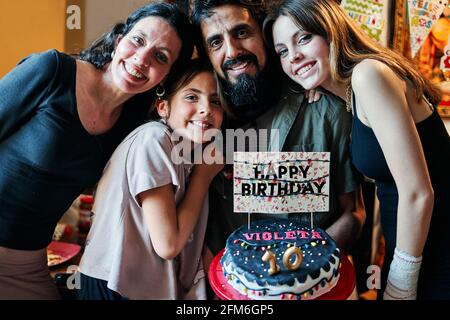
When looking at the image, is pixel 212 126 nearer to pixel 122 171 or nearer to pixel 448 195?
pixel 122 171

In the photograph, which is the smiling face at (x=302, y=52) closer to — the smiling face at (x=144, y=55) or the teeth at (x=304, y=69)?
the teeth at (x=304, y=69)

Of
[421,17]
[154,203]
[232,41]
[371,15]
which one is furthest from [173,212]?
[421,17]

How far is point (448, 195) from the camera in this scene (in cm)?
91

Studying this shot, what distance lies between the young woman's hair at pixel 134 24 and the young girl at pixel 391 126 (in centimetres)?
19

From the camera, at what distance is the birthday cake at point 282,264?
0.79 metres

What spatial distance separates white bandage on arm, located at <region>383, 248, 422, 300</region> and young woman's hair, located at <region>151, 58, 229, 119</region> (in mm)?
547

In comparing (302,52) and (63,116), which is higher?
(302,52)

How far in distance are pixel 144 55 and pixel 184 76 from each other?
0.33 feet

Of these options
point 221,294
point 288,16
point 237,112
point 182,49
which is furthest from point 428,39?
point 221,294

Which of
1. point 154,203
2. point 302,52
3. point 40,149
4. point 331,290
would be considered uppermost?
point 302,52

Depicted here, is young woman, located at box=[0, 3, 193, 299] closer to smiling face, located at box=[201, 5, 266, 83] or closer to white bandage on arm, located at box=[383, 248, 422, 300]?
smiling face, located at box=[201, 5, 266, 83]

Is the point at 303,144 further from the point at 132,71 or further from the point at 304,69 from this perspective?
the point at 132,71

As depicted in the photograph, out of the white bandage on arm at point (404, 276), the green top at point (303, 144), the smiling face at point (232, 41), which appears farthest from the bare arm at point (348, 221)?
the smiling face at point (232, 41)

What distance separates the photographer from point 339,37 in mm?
888
